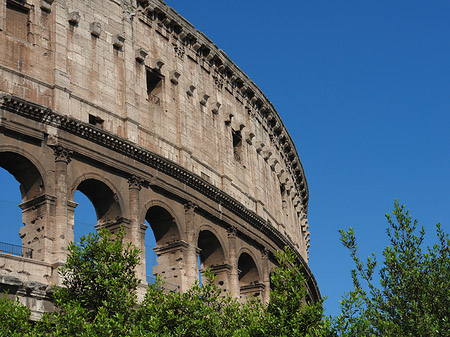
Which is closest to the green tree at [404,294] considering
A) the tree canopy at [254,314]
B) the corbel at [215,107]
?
the tree canopy at [254,314]

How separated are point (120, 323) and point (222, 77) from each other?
20935 mm

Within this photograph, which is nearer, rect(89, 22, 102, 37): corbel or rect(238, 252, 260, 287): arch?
rect(89, 22, 102, 37): corbel

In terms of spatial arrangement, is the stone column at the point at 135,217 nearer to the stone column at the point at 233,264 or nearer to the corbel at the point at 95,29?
the corbel at the point at 95,29

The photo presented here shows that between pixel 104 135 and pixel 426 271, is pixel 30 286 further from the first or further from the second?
pixel 426 271

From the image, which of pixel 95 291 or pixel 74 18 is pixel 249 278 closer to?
pixel 74 18

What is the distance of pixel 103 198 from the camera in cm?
3412

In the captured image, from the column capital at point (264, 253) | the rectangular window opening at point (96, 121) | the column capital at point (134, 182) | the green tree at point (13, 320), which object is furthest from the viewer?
the column capital at point (264, 253)

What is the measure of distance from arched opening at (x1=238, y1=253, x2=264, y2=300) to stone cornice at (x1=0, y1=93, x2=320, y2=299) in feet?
5.76

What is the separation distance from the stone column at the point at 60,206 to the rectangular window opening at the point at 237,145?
1376cm

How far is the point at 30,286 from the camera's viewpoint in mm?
28453

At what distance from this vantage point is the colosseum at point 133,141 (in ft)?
101

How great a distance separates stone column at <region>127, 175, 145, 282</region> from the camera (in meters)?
33.3

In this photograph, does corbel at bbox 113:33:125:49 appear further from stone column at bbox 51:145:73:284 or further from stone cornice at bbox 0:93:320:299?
stone column at bbox 51:145:73:284

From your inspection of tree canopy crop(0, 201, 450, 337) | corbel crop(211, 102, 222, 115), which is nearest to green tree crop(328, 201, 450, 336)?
tree canopy crop(0, 201, 450, 337)
